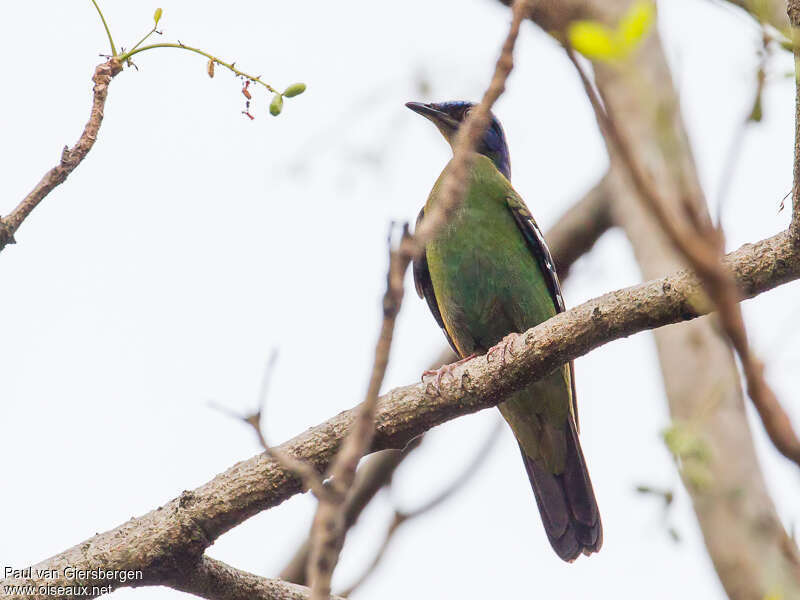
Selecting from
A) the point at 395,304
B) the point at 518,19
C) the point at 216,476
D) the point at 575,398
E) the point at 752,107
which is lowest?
the point at 395,304

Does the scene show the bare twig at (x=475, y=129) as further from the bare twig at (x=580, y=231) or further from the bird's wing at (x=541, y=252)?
the bare twig at (x=580, y=231)

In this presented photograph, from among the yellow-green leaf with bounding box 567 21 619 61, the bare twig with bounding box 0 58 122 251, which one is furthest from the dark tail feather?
the yellow-green leaf with bounding box 567 21 619 61

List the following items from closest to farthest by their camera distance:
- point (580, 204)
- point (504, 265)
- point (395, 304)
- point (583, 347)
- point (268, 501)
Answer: point (395, 304)
point (583, 347)
point (268, 501)
point (504, 265)
point (580, 204)

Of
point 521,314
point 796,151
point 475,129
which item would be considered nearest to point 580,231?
point 521,314

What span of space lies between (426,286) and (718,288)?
17.4 feet

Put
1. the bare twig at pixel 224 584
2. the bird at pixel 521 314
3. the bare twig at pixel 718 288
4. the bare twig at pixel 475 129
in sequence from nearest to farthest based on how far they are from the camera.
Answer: the bare twig at pixel 718 288 → the bare twig at pixel 475 129 → the bare twig at pixel 224 584 → the bird at pixel 521 314

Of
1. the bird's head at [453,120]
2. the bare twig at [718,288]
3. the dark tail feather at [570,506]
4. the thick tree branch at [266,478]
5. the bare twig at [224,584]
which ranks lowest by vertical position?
the bare twig at [718,288]

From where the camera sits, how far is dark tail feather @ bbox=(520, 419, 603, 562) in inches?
230

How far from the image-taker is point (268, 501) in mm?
4082

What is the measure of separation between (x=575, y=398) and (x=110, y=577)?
284 cm

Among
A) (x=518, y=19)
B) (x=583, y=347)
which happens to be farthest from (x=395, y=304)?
(x=583, y=347)

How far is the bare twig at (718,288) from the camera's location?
0.95m

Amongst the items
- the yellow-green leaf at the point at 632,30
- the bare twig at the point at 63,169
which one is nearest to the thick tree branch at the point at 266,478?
the bare twig at the point at 63,169

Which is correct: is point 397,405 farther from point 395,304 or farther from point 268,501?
point 395,304
